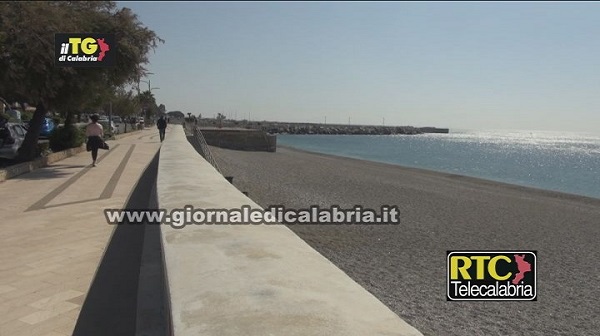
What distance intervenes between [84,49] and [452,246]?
482 inches

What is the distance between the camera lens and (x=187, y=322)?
2354mm

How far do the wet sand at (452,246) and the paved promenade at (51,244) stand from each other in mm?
3786

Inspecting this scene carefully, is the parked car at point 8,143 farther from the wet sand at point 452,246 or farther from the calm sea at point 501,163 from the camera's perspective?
the calm sea at point 501,163

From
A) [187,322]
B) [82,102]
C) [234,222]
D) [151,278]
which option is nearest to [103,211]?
[151,278]

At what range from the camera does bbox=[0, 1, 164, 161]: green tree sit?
1237 cm

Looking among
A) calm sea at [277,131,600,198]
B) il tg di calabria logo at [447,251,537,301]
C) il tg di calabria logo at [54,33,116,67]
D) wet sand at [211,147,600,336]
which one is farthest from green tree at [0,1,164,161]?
calm sea at [277,131,600,198]

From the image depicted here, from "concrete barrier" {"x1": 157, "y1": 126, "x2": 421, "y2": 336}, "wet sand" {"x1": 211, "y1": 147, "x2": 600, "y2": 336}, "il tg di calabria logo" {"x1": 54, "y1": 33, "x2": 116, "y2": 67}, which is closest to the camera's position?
"concrete barrier" {"x1": 157, "y1": 126, "x2": 421, "y2": 336}

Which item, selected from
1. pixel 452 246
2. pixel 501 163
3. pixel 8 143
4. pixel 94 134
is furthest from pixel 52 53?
pixel 501 163

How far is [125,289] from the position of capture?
4.62 meters

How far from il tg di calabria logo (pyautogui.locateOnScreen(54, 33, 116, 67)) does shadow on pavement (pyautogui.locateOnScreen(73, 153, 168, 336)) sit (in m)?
8.63

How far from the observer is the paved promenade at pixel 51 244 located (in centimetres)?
396

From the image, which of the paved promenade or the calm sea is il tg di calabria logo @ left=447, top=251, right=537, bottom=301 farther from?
the calm sea

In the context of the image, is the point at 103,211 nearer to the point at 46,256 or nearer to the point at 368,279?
the point at 46,256

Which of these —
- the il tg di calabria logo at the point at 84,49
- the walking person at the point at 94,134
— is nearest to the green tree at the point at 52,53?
the il tg di calabria logo at the point at 84,49
